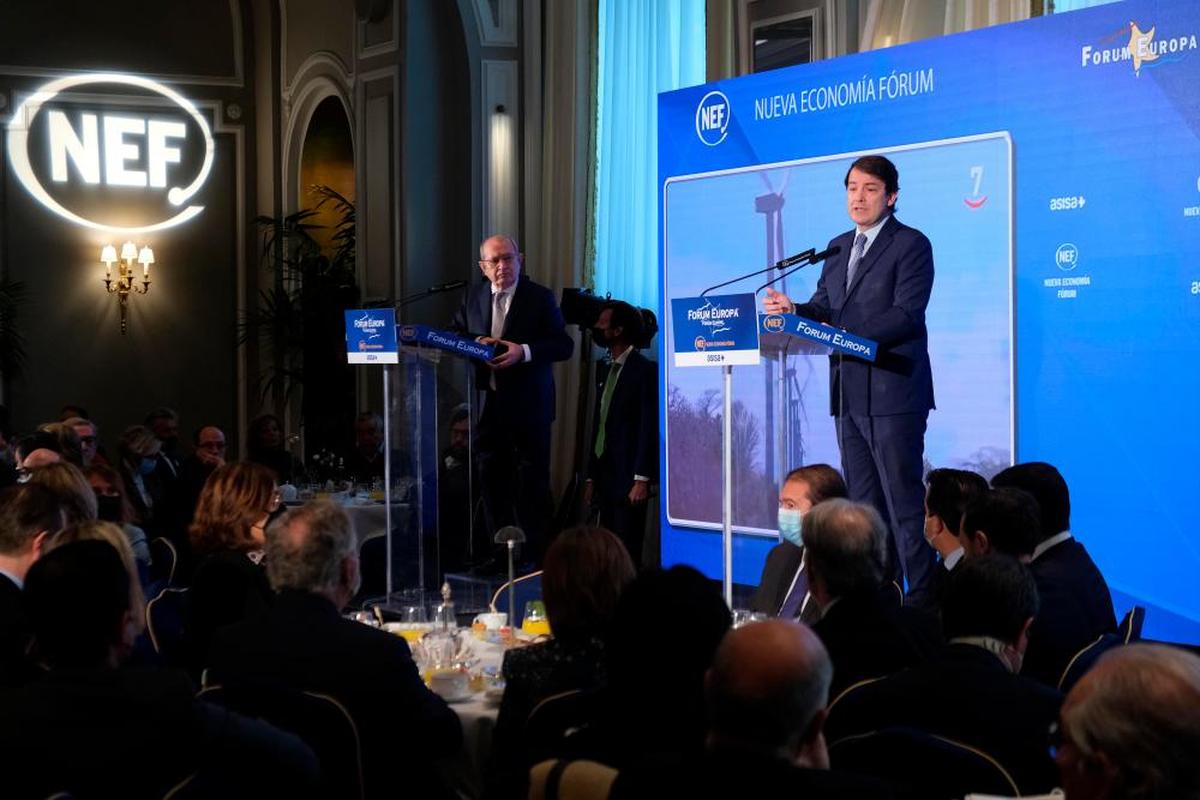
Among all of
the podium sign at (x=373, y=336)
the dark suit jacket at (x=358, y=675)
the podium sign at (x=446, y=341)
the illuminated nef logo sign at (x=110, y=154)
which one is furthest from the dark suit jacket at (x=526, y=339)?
the illuminated nef logo sign at (x=110, y=154)

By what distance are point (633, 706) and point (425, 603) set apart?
3.79 meters

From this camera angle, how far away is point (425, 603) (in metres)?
5.95

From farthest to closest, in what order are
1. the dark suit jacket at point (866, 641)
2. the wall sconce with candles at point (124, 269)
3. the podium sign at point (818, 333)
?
1. the wall sconce with candles at point (124, 269)
2. the podium sign at point (818, 333)
3. the dark suit jacket at point (866, 641)

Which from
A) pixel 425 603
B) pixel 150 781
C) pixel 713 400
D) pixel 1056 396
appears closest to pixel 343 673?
pixel 150 781

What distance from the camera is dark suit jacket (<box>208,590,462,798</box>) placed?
9.23ft

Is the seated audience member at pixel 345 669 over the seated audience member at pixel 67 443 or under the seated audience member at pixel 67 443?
under

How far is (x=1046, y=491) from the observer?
4152mm

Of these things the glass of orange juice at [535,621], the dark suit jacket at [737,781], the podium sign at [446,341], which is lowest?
the glass of orange juice at [535,621]

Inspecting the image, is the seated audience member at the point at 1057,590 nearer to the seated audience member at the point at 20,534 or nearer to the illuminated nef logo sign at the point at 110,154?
the seated audience member at the point at 20,534

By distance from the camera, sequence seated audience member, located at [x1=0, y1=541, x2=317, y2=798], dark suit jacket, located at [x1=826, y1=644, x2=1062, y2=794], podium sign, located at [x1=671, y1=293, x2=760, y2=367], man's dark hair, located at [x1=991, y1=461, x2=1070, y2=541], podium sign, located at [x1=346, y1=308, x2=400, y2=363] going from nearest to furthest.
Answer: seated audience member, located at [x1=0, y1=541, x2=317, y2=798], dark suit jacket, located at [x1=826, y1=644, x2=1062, y2=794], man's dark hair, located at [x1=991, y1=461, x2=1070, y2=541], podium sign, located at [x1=671, y1=293, x2=760, y2=367], podium sign, located at [x1=346, y1=308, x2=400, y2=363]

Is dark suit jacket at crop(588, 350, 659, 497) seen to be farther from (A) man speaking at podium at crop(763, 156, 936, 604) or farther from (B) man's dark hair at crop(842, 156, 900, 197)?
(B) man's dark hair at crop(842, 156, 900, 197)

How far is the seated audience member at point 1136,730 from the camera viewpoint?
1.67 m

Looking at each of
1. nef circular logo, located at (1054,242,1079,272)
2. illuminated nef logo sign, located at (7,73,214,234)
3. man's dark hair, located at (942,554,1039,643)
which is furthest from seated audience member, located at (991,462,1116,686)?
illuminated nef logo sign, located at (7,73,214,234)

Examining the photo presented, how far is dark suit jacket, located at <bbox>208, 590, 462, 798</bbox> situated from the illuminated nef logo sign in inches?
413
